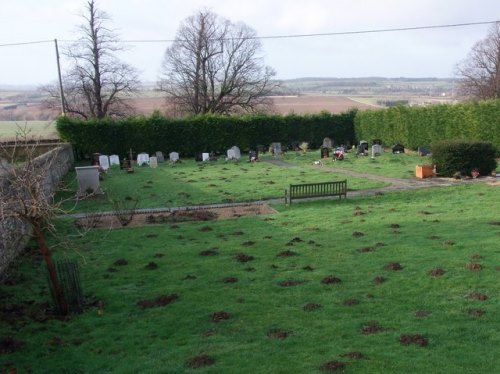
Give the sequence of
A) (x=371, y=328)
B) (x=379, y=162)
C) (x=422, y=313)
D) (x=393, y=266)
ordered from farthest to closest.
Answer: (x=379, y=162) → (x=393, y=266) → (x=422, y=313) → (x=371, y=328)

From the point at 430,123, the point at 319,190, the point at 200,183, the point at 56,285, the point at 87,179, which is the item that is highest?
the point at 430,123

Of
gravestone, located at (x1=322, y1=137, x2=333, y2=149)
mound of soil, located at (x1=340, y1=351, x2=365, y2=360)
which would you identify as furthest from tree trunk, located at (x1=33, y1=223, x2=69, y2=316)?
gravestone, located at (x1=322, y1=137, x2=333, y2=149)

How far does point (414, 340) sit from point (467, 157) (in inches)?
744

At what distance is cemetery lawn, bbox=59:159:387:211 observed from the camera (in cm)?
2103

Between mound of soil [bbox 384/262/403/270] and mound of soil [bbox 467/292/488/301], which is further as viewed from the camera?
mound of soil [bbox 384/262/403/270]

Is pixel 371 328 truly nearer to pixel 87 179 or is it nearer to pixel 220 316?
pixel 220 316

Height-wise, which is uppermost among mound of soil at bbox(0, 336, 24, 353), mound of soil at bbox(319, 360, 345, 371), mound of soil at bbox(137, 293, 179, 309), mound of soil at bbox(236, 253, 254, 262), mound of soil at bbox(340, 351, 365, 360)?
mound of soil at bbox(319, 360, 345, 371)

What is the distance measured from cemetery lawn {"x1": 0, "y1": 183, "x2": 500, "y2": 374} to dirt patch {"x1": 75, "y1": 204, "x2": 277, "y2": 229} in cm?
164

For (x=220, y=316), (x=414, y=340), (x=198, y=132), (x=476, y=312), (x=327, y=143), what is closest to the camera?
(x=414, y=340)

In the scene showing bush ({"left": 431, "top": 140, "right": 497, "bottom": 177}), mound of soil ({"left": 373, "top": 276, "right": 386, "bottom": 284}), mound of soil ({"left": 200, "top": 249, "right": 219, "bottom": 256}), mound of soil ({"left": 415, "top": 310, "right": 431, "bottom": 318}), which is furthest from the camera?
bush ({"left": 431, "top": 140, "right": 497, "bottom": 177})

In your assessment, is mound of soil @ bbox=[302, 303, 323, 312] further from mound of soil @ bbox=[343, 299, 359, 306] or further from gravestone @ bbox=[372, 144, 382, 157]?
gravestone @ bbox=[372, 144, 382, 157]

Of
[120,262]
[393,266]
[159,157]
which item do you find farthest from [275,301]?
[159,157]

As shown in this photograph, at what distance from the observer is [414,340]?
282 inches

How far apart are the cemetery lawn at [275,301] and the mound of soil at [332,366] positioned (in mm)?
102
